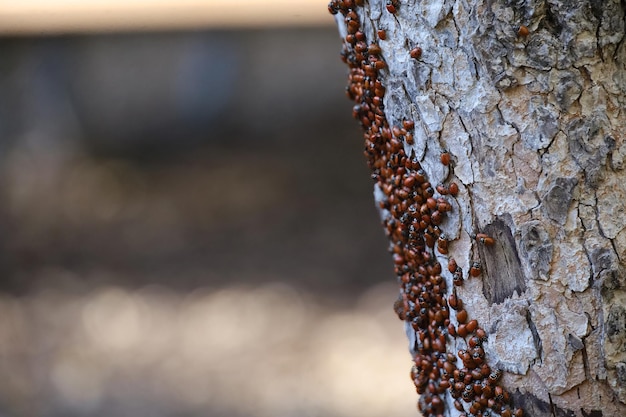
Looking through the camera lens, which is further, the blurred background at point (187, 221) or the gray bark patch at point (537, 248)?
the blurred background at point (187, 221)

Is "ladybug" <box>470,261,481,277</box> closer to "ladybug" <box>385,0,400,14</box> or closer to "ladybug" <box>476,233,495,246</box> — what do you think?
"ladybug" <box>476,233,495,246</box>

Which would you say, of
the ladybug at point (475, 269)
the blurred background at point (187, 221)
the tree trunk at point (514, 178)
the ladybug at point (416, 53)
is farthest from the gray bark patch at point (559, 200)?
the blurred background at point (187, 221)

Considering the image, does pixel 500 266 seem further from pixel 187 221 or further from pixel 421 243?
pixel 187 221

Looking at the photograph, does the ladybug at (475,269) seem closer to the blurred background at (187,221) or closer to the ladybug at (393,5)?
the ladybug at (393,5)

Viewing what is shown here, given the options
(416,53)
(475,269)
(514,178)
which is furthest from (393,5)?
(475,269)

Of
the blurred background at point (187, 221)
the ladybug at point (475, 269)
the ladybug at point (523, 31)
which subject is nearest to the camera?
the ladybug at point (523, 31)

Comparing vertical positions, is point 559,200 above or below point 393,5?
below

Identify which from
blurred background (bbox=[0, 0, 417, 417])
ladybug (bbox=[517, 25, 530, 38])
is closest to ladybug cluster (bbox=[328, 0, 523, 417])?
ladybug (bbox=[517, 25, 530, 38])
